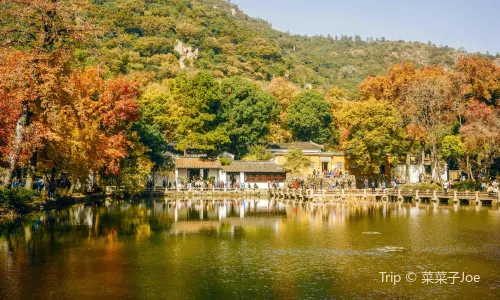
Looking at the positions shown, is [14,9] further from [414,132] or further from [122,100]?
[414,132]

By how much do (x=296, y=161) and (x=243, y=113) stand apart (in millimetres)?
10276

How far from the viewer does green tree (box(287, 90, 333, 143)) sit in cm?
7850

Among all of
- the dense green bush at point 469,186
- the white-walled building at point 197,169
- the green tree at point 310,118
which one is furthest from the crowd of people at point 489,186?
the green tree at point 310,118

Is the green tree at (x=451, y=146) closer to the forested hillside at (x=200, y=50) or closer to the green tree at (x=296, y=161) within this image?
the green tree at (x=296, y=161)

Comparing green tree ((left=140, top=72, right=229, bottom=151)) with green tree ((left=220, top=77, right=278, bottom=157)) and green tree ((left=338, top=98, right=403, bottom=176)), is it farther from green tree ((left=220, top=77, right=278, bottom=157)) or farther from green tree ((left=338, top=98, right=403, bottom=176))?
green tree ((left=338, top=98, right=403, bottom=176))

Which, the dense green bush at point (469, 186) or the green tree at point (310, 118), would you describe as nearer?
the dense green bush at point (469, 186)

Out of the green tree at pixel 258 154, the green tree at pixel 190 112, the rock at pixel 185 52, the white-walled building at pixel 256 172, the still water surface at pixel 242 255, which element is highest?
the rock at pixel 185 52

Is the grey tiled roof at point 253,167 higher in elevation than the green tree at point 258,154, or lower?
lower

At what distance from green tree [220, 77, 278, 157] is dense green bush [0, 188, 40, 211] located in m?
38.3

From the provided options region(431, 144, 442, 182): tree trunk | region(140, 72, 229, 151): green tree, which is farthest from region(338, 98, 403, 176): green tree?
region(140, 72, 229, 151): green tree

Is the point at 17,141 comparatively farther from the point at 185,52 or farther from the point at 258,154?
the point at 185,52

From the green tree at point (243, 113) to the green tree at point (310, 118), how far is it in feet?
22.4

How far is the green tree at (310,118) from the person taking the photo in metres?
78.5

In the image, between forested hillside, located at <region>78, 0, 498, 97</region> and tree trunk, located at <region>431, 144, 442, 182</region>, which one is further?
forested hillside, located at <region>78, 0, 498, 97</region>
